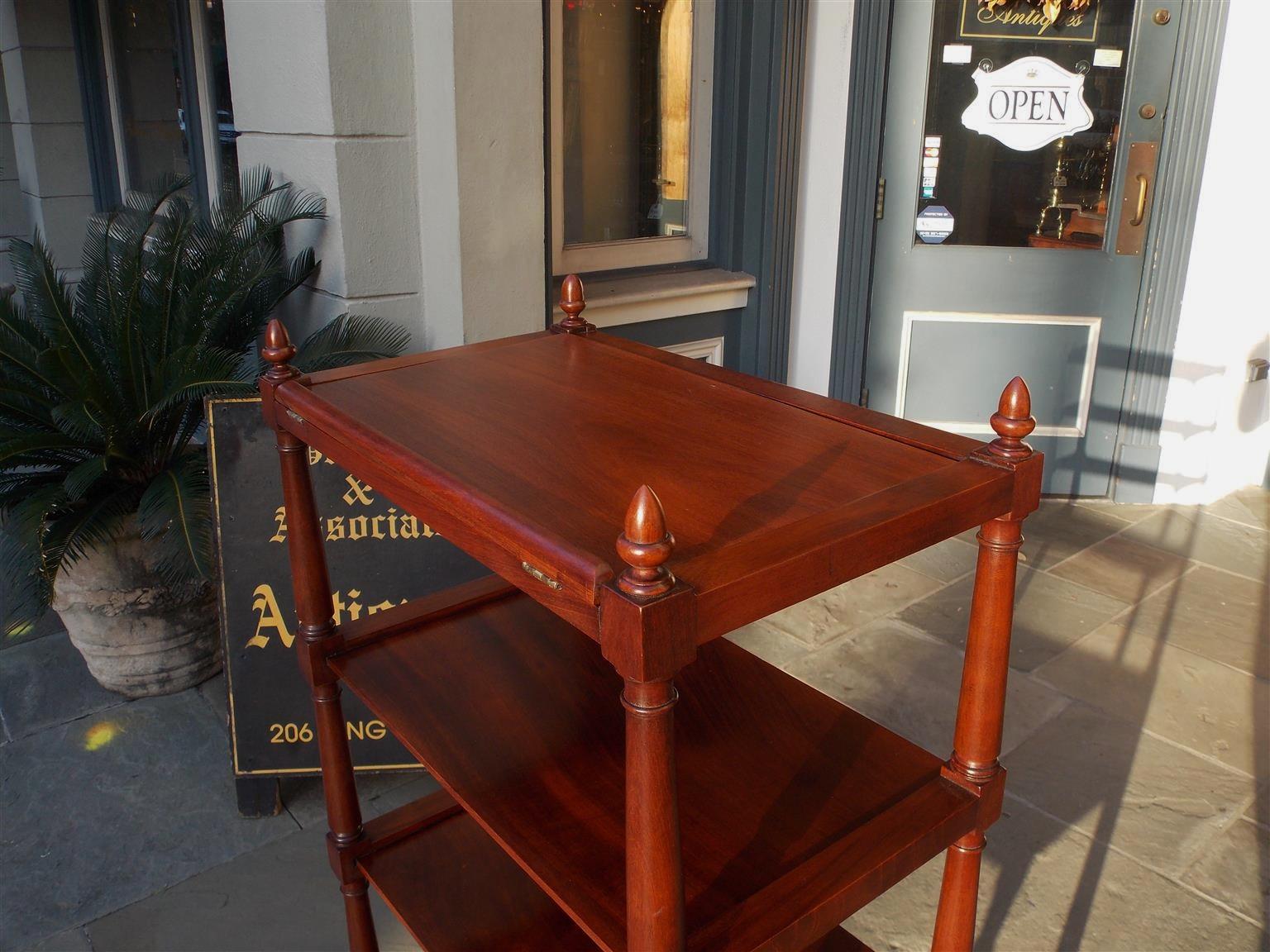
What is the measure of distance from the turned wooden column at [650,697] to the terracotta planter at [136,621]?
1864 millimetres

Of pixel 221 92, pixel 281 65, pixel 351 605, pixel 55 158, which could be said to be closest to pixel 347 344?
pixel 351 605

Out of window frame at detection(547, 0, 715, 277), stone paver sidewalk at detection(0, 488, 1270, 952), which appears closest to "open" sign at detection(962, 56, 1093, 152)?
window frame at detection(547, 0, 715, 277)

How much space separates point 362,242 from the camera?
242 cm

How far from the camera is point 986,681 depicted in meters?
1.13

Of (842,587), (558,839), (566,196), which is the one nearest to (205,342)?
(566,196)

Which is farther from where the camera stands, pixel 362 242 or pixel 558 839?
pixel 362 242

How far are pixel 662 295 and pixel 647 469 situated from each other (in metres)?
2.25

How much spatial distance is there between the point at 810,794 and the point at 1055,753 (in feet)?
5.09

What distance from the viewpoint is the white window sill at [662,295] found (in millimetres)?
3160

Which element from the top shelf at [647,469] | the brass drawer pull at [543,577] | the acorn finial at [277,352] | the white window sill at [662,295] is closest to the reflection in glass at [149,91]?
the white window sill at [662,295]

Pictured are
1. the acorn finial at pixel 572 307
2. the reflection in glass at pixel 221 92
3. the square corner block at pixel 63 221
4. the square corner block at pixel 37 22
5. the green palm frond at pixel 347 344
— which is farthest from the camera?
the square corner block at pixel 63 221

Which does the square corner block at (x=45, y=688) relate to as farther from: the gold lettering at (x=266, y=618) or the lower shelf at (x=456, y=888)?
the lower shelf at (x=456, y=888)

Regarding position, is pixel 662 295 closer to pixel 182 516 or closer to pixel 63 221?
pixel 182 516

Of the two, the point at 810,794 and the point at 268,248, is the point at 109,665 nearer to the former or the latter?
the point at 268,248
